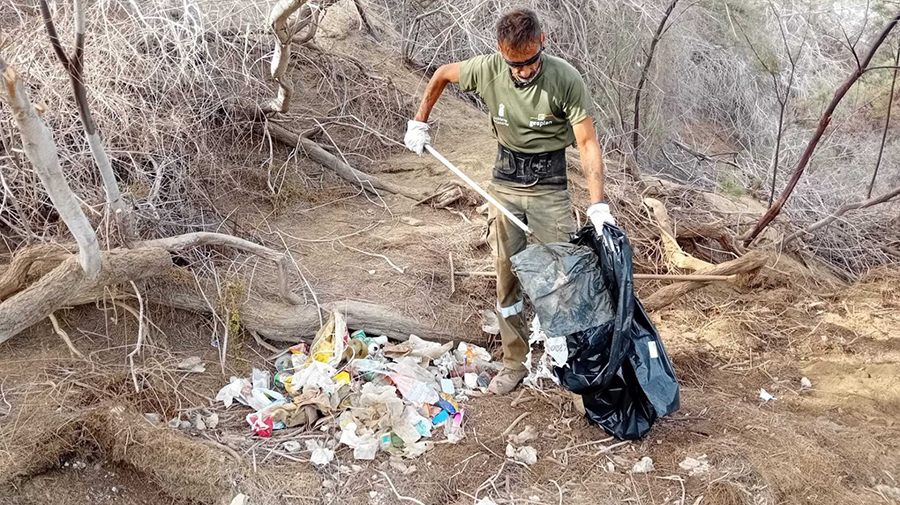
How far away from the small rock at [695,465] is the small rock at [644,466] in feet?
0.42

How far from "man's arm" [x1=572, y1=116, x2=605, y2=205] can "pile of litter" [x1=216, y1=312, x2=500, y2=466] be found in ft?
4.12

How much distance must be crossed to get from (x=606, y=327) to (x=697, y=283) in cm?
160

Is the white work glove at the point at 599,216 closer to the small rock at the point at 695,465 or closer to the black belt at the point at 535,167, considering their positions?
the black belt at the point at 535,167

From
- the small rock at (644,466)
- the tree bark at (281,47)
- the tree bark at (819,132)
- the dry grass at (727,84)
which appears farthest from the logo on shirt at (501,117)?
the dry grass at (727,84)

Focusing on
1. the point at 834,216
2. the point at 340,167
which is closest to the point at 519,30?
the point at 340,167

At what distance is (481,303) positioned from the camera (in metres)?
4.29

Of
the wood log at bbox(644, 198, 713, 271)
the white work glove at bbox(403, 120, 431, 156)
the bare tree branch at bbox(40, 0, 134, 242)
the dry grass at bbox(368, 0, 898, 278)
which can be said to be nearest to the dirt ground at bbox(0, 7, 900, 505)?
the wood log at bbox(644, 198, 713, 271)

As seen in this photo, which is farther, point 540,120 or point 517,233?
point 517,233

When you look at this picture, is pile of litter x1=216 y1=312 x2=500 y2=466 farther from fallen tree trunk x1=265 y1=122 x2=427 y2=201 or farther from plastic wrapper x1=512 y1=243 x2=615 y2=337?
fallen tree trunk x1=265 y1=122 x2=427 y2=201

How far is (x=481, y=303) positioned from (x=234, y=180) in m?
2.01

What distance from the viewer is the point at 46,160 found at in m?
2.69

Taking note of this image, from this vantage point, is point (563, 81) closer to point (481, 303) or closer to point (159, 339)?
point (481, 303)

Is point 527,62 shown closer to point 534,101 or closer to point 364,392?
point 534,101

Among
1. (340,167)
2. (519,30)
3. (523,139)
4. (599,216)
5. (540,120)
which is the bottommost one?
(340,167)
